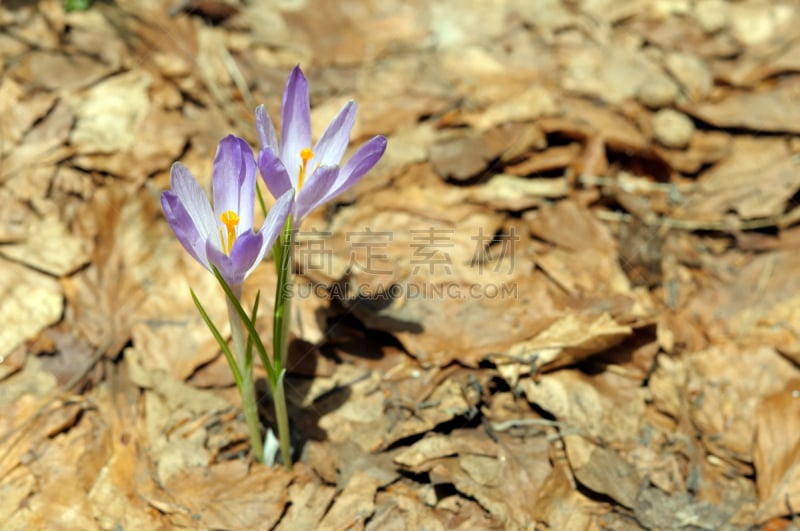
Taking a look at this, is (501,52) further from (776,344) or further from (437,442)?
(437,442)

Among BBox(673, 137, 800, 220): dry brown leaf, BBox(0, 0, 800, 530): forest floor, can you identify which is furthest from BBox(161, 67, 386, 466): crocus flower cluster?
BBox(673, 137, 800, 220): dry brown leaf

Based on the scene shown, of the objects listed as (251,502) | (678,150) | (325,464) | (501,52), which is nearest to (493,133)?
(501,52)

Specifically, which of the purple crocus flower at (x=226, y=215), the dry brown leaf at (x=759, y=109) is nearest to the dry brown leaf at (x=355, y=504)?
the purple crocus flower at (x=226, y=215)

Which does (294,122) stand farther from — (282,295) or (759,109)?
(759,109)

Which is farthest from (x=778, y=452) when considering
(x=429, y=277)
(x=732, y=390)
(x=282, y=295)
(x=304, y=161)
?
(x=304, y=161)


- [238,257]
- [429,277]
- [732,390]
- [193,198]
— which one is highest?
[193,198]

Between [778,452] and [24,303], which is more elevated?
[24,303]
